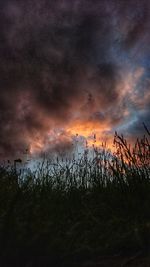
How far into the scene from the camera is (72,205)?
6598mm

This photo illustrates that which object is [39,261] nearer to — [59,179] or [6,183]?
[6,183]

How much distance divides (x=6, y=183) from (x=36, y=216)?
84.6 inches

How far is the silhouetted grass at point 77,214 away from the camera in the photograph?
14.1 feet

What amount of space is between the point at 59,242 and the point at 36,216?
431 millimetres

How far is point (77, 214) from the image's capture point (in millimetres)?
6105

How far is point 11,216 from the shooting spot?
432 cm

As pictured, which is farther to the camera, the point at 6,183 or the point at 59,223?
the point at 6,183

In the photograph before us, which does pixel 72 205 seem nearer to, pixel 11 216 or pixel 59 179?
pixel 59 179

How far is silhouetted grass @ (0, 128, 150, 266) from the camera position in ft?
14.1

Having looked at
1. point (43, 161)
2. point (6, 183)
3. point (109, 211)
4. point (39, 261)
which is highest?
point (43, 161)

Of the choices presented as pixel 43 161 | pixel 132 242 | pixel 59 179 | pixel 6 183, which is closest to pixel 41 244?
pixel 132 242

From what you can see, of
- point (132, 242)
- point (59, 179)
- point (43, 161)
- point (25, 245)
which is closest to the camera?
point (25, 245)

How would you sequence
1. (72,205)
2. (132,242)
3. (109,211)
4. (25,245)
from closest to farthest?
(25,245) < (132,242) < (109,211) < (72,205)

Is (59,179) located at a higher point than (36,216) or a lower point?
higher
